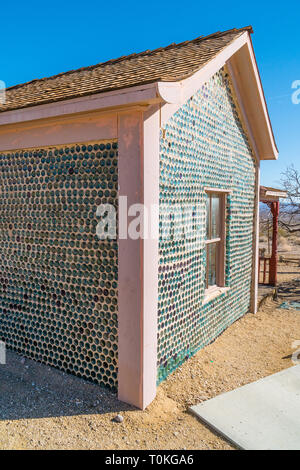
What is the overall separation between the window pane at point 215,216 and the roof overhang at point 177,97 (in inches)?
76.4

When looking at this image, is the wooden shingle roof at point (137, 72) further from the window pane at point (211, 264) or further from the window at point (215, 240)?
the window pane at point (211, 264)

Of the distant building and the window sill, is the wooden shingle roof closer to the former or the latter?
the distant building

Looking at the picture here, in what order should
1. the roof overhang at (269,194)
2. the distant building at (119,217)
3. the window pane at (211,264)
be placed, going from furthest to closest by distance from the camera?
the roof overhang at (269,194)
the window pane at (211,264)
the distant building at (119,217)

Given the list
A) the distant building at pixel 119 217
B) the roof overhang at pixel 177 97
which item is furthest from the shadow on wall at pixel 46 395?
the roof overhang at pixel 177 97

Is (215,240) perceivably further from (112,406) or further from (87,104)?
(87,104)

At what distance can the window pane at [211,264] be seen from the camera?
5488mm

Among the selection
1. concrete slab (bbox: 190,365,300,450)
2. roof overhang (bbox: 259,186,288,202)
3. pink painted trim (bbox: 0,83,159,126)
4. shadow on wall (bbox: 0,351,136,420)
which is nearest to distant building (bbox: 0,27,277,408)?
pink painted trim (bbox: 0,83,159,126)

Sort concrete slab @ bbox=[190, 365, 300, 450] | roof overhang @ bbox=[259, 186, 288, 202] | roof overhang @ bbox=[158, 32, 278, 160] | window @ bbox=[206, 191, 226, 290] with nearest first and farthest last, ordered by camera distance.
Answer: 1. concrete slab @ bbox=[190, 365, 300, 450]
2. roof overhang @ bbox=[158, 32, 278, 160]
3. window @ bbox=[206, 191, 226, 290]
4. roof overhang @ bbox=[259, 186, 288, 202]

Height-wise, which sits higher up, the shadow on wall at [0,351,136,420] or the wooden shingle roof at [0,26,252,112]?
the wooden shingle roof at [0,26,252,112]

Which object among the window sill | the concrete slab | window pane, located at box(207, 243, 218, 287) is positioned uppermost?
window pane, located at box(207, 243, 218, 287)

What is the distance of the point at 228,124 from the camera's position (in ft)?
18.8

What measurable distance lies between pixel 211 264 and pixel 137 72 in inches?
127

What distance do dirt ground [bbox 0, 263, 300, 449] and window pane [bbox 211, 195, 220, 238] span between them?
6.15 feet

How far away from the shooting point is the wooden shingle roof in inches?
133
